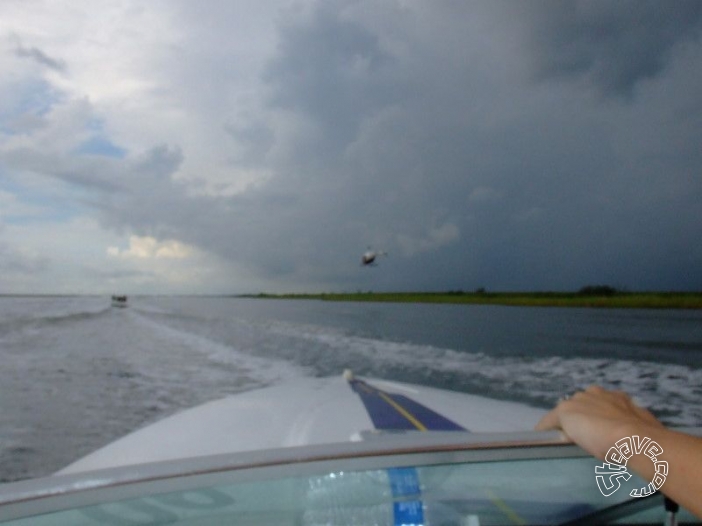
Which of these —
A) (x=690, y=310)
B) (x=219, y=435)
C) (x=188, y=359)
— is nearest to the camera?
(x=219, y=435)

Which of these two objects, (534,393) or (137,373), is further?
(137,373)

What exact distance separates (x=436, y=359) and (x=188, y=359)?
4818 millimetres

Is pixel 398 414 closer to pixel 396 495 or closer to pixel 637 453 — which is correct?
pixel 396 495

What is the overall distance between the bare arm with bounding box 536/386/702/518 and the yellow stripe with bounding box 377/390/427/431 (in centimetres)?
186

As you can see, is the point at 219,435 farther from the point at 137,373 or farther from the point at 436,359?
the point at 436,359

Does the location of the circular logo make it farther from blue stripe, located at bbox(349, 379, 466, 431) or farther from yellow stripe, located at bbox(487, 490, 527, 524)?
blue stripe, located at bbox(349, 379, 466, 431)

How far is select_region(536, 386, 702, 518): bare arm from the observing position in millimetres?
912

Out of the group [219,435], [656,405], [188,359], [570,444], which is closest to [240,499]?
[570,444]

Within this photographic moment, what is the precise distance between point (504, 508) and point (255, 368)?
8.84 metres

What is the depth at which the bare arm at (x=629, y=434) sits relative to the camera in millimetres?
912

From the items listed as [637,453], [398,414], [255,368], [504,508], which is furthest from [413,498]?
[255,368]

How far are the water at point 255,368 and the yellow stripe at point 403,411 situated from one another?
131 inches

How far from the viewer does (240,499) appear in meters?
1.42

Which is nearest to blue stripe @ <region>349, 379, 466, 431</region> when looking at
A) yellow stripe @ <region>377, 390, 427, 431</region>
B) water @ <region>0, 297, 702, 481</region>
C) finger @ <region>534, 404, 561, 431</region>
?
yellow stripe @ <region>377, 390, 427, 431</region>
